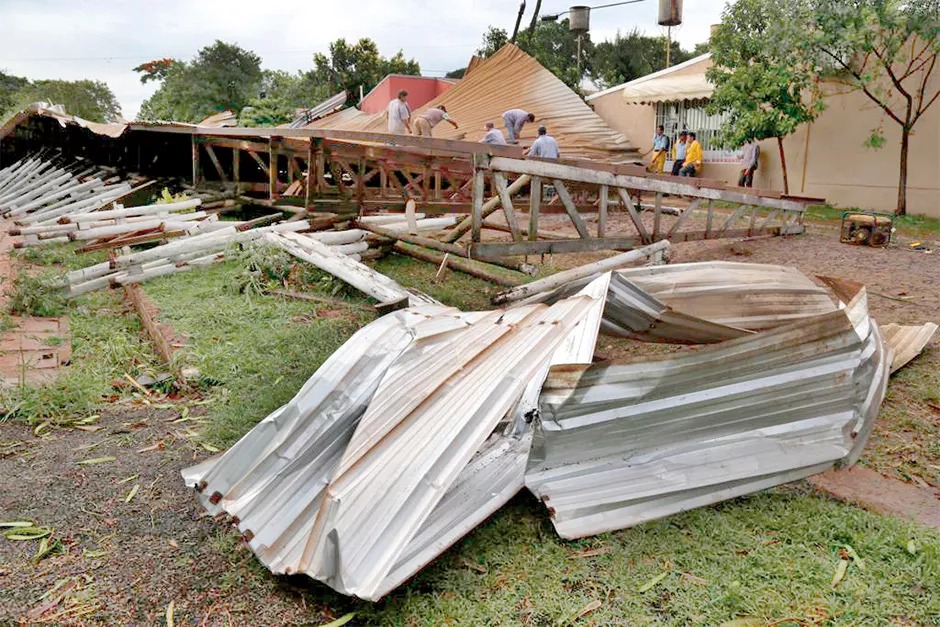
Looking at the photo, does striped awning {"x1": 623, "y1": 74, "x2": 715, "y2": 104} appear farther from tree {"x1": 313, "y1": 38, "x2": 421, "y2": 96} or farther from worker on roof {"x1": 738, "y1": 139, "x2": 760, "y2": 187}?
tree {"x1": 313, "y1": 38, "x2": 421, "y2": 96}

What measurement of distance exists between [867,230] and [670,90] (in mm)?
7934

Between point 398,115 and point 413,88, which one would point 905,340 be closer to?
point 398,115

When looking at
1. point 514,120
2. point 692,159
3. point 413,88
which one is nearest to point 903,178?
point 692,159

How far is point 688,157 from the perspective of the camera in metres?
16.4

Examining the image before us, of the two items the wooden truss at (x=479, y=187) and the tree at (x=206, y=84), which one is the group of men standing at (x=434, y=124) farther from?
the tree at (x=206, y=84)

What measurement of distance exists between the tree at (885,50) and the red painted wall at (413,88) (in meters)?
13.4

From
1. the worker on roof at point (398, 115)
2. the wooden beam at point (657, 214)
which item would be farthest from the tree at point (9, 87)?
the wooden beam at point (657, 214)

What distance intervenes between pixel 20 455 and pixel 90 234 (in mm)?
5149

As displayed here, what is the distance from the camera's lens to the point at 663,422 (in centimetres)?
301

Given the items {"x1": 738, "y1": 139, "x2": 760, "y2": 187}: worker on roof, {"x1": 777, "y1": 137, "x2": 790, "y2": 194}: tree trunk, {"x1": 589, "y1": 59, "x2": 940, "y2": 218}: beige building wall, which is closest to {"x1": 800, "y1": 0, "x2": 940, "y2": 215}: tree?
{"x1": 589, "y1": 59, "x2": 940, "y2": 218}: beige building wall

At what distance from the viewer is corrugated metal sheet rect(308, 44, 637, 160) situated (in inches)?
709

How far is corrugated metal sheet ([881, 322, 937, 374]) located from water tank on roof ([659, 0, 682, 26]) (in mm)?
16445

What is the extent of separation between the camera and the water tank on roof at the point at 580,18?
23.1m

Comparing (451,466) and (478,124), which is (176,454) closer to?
(451,466)
